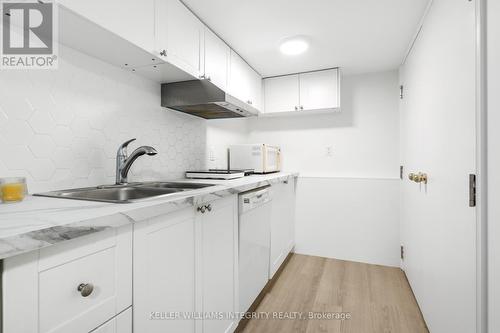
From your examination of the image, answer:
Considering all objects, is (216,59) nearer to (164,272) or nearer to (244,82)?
(244,82)

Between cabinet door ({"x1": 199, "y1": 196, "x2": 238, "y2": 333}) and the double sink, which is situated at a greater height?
the double sink

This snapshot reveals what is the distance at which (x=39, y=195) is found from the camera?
105 centimetres

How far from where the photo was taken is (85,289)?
0.65 meters

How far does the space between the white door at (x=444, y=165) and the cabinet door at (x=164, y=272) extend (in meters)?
1.14

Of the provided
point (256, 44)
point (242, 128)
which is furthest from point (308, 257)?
point (256, 44)

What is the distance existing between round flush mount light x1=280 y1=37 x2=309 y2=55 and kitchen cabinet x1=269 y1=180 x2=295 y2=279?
3.80 ft

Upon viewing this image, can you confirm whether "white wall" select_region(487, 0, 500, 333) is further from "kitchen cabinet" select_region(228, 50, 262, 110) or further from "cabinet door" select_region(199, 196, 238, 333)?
"kitchen cabinet" select_region(228, 50, 262, 110)

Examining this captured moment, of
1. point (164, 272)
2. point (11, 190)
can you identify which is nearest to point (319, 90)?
point (164, 272)

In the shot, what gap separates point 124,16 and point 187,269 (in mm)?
1161

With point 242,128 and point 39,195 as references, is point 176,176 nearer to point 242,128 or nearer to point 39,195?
point 39,195

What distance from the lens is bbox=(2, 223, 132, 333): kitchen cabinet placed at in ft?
1.74

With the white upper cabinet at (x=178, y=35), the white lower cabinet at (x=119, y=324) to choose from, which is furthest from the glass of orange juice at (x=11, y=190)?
the white upper cabinet at (x=178, y=35)

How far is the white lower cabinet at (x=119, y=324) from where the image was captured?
28.0 inches

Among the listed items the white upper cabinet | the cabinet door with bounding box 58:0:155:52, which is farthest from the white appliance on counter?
the cabinet door with bounding box 58:0:155:52
